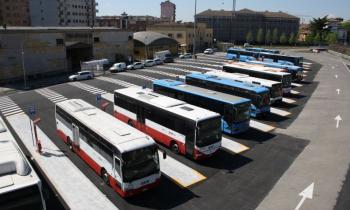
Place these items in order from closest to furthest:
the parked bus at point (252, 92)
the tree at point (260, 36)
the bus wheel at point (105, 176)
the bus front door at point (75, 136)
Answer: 1. the bus wheel at point (105, 176)
2. the bus front door at point (75, 136)
3. the parked bus at point (252, 92)
4. the tree at point (260, 36)

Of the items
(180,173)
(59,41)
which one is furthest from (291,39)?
(180,173)

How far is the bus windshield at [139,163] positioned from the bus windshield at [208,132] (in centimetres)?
406

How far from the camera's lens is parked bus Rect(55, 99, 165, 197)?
1445cm

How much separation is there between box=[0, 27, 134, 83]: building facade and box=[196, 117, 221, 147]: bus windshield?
120ft

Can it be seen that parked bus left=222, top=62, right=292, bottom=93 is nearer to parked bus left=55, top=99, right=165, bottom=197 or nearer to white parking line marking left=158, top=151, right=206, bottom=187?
white parking line marking left=158, top=151, right=206, bottom=187

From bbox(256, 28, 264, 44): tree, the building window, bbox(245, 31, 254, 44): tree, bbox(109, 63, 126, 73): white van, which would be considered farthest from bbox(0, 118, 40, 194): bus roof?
bbox(256, 28, 264, 44): tree

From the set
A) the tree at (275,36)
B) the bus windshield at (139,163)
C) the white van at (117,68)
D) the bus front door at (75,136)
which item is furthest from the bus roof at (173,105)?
the tree at (275,36)

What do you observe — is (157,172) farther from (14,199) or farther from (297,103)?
(297,103)

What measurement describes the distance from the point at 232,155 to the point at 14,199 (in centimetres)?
1414

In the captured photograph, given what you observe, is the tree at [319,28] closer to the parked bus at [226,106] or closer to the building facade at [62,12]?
the building facade at [62,12]

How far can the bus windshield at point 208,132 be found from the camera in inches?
720

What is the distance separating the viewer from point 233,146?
22078mm

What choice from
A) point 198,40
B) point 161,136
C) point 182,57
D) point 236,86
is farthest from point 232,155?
point 198,40

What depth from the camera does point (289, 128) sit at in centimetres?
2609
